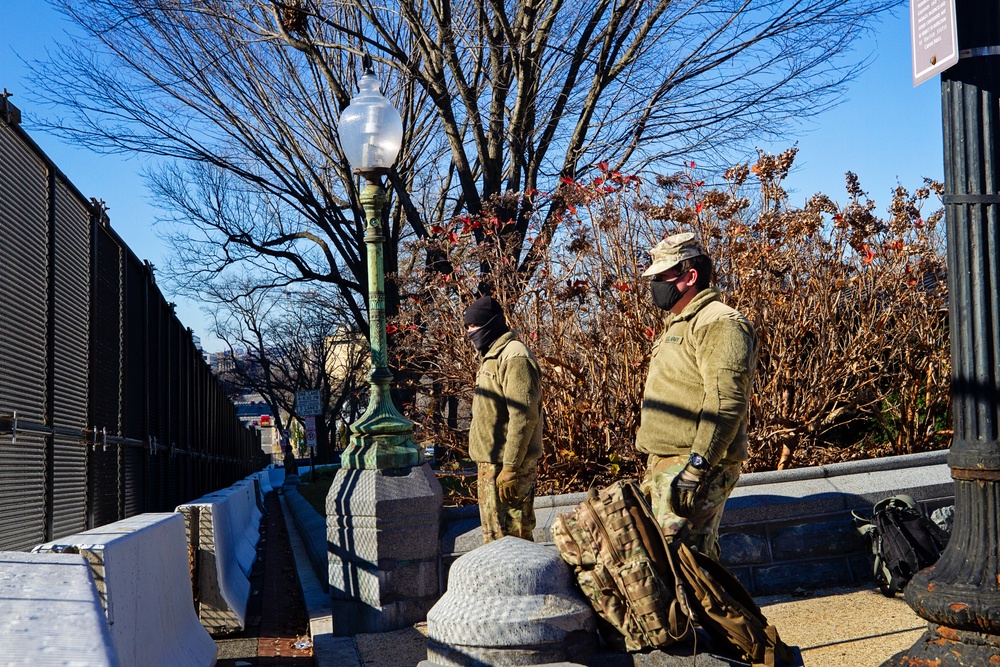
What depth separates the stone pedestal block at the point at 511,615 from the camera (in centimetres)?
326

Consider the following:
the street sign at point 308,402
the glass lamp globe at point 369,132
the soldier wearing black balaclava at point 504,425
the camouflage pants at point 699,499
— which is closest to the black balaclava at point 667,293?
the camouflage pants at point 699,499

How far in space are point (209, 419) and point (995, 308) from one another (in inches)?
533

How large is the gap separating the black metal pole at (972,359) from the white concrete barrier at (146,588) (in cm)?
277

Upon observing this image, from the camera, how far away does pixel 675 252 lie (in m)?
4.56

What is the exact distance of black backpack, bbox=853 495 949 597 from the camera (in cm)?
595

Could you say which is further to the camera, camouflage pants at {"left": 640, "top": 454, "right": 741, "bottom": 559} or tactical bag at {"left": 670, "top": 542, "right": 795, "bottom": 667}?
camouflage pants at {"left": 640, "top": 454, "right": 741, "bottom": 559}

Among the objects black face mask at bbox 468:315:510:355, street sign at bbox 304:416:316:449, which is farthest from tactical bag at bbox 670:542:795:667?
street sign at bbox 304:416:316:449

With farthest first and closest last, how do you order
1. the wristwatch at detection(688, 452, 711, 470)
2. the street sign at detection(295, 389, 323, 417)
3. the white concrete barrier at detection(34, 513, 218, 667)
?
the street sign at detection(295, 389, 323, 417) < the wristwatch at detection(688, 452, 711, 470) < the white concrete barrier at detection(34, 513, 218, 667)

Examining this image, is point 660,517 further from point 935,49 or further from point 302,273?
point 302,273

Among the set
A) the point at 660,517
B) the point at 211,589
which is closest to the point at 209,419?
the point at 211,589

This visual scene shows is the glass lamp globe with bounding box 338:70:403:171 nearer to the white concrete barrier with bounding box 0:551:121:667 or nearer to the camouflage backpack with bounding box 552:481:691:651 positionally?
the camouflage backpack with bounding box 552:481:691:651

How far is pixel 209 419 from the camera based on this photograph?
15.2 m

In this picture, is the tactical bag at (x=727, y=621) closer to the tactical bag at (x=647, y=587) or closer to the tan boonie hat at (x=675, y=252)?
the tactical bag at (x=647, y=587)

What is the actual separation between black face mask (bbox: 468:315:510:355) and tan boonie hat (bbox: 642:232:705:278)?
5.11 ft
